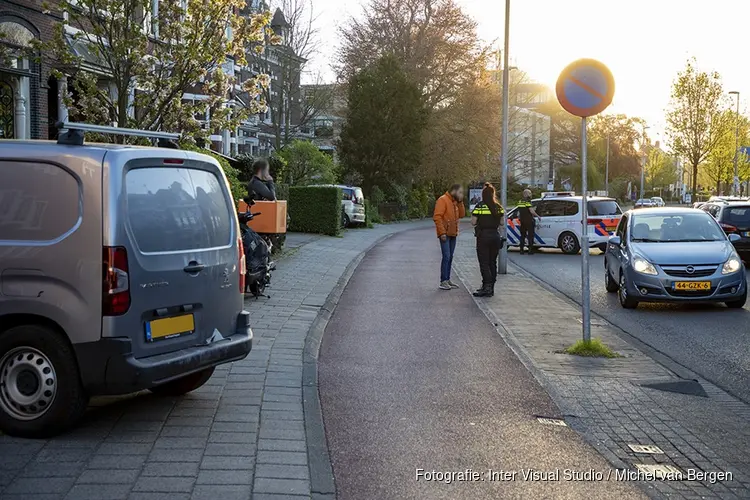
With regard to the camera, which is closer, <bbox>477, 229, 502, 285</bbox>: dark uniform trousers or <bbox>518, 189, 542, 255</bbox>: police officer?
<bbox>477, 229, 502, 285</bbox>: dark uniform trousers

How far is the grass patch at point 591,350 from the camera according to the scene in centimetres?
933

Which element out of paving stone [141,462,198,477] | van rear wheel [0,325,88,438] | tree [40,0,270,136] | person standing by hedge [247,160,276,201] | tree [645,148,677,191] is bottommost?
paving stone [141,462,198,477]

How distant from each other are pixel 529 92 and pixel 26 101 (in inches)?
2108

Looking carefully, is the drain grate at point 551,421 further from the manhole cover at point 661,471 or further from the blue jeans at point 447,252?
the blue jeans at point 447,252

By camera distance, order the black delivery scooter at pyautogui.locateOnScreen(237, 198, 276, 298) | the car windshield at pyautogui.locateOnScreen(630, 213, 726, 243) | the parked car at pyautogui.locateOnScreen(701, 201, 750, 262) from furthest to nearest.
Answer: the parked car at pyautogui.locateOnScreen(701, 201, 750, 262) → the car windshield at pyautogui.locateOnScreen(630, 213, 726, 243) → the black delivery scooter at pyautogui.locateOnScreen(237, 198, 276, 298)

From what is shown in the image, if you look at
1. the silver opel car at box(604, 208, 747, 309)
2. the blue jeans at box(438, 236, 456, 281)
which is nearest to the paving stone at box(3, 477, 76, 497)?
the silver opel car at box(604, 208, 747, 309)

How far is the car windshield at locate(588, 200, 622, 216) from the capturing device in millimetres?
26156

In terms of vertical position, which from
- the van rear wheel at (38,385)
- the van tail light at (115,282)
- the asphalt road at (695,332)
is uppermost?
the van tail light at (115,282)

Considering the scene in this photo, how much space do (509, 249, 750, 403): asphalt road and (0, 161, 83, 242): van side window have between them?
5516 mm

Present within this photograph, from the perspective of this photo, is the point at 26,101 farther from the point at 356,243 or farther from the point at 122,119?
the point at 356,243

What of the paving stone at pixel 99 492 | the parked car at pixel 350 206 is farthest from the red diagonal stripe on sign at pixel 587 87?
the parked car at pixel 350 206

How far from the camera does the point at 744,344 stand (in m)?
10.3

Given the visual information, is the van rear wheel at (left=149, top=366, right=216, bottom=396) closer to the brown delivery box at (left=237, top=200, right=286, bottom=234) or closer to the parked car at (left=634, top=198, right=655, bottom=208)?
the brown delivery box at (left=237, top=200, right=286, bottom=234)

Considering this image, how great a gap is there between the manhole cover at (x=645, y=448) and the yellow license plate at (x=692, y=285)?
7.52 meters
